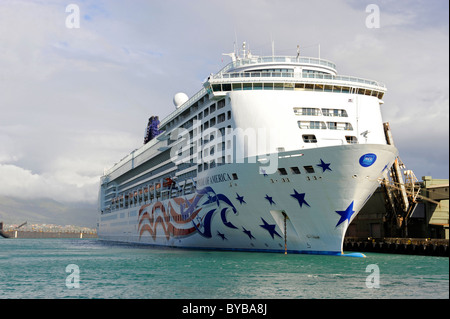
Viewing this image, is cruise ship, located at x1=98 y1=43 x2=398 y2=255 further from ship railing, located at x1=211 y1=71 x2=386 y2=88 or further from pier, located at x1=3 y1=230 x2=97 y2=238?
pier, located at x1=3 y1=230 x2=97 y2=238

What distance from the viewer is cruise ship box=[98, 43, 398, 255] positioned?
85.8ft

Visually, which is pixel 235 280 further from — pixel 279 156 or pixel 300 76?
pixel 300 76

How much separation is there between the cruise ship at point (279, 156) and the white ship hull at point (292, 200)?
0.18 ft

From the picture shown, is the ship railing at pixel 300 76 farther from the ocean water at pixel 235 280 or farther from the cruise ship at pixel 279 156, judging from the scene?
the ocean water at pixel 235 280

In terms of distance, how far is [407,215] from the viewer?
4247 cm

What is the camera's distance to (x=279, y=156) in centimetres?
2708

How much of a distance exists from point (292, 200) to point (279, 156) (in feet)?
7.99


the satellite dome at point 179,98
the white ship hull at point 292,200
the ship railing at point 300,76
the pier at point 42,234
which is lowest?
the pier at point 42,234

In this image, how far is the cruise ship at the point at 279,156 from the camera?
26.1 metres

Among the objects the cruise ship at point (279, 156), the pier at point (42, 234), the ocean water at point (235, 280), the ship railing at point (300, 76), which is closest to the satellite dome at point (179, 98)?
the cruise ship at point (279, 156)

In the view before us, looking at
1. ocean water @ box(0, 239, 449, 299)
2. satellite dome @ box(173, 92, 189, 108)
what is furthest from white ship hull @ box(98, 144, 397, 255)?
satellite dome @ box(173, 92, 189, 108)

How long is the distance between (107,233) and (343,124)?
49879 millimetres

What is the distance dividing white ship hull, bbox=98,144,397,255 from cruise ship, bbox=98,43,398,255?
0.18 ft
